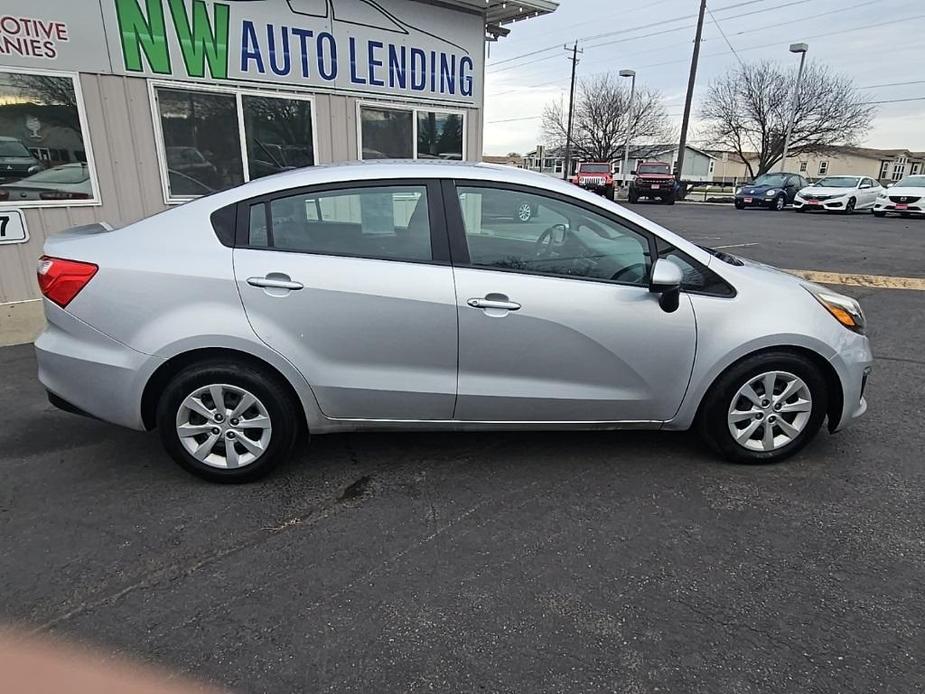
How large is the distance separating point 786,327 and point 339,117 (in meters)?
5.66

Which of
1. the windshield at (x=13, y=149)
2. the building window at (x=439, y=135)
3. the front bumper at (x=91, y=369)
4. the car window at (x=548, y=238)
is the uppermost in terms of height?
the building window at (x=439, y=135)

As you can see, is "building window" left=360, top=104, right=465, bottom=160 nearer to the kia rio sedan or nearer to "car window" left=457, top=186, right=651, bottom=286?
the kia rio sedan

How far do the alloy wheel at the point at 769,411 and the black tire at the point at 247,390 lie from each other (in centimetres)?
237

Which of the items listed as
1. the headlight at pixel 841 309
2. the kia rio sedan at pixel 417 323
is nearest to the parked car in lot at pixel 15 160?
the kia rio sedan at pixel 417 323

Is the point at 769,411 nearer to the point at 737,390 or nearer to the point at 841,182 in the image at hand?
the point at 737,390

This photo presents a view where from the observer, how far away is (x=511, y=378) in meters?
3.15

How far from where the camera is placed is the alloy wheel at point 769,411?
328 cm

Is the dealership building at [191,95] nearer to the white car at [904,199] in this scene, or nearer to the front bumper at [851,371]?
the front bumper at [851,371]

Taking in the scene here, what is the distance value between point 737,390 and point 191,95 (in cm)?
590

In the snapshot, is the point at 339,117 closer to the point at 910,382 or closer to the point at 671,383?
the point at 671,383

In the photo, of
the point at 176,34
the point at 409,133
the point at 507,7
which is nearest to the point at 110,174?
the point at 176,34

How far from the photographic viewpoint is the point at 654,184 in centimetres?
3077

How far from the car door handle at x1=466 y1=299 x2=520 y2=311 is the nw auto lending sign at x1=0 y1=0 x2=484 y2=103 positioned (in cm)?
489

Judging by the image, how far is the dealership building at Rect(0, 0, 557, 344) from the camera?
549 centimetres
